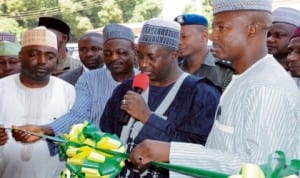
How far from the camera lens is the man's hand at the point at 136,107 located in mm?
2752

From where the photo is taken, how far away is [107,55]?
4.16 meters

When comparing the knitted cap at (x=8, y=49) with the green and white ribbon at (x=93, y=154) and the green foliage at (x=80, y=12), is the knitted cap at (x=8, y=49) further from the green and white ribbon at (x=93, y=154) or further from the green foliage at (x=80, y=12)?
the green foliage at (x=80, y=12)

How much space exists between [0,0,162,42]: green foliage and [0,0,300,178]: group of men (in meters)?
21.5

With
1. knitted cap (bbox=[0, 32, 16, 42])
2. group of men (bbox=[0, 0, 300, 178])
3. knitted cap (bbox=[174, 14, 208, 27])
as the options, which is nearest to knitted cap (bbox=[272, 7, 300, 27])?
group of men (bbox=[0, 0, 300, 178])

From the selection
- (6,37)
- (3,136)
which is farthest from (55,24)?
(3,136)

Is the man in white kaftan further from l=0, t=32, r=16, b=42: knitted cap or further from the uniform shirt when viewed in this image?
l=0, t=32, r=16, b=42: knitted cap

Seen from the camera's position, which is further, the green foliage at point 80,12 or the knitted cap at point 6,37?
the green foliage at point 80,12

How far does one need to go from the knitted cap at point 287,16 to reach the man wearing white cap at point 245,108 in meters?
2.27

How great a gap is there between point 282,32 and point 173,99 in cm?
178

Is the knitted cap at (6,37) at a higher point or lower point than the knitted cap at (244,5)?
lower

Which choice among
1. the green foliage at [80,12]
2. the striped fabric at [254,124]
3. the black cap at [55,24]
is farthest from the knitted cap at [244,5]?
the green foliage at [80,12]

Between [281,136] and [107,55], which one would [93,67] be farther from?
[281,136]

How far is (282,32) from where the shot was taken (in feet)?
14.4

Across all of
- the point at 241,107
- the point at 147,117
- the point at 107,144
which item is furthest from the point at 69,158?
the point at 241,107
